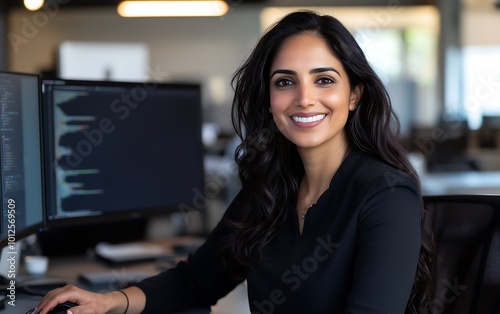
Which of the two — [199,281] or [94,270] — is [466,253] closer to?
[199,281]

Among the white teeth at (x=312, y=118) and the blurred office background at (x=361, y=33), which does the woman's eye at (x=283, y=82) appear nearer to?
the white teeth at (x=312, y=118)

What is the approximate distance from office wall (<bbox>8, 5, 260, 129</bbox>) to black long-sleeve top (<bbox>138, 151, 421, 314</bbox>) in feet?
23.9

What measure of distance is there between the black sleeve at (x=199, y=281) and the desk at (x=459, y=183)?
209cm

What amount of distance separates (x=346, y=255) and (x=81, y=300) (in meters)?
0.62

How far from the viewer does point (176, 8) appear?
4.21 metres

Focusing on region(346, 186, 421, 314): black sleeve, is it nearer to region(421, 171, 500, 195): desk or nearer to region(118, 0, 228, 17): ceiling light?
region(421, 171, 500, 195): desk

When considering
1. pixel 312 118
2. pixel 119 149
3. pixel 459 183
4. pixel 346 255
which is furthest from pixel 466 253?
pixel 459 183

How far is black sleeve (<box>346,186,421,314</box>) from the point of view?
1.25m

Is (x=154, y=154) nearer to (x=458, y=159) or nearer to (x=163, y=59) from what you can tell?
(x=458, y=159)

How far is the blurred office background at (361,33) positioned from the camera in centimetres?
852

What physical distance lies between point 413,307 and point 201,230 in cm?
359

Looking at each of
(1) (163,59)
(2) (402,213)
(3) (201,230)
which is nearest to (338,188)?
(2) (402,213)

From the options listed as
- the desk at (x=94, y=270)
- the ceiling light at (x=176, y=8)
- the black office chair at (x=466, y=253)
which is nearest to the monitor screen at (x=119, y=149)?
the desk at (x=94, y=270)

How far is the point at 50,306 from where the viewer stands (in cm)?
Result: 140
